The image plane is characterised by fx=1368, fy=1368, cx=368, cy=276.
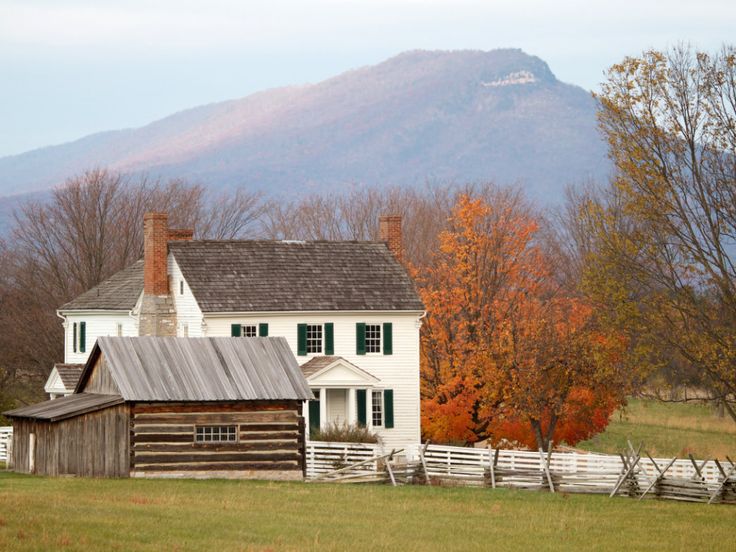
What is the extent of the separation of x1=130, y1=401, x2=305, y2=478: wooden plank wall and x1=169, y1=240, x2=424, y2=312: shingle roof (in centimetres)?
997

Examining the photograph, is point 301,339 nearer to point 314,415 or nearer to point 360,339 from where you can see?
point 360,339

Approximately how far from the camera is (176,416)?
3925 centimetres

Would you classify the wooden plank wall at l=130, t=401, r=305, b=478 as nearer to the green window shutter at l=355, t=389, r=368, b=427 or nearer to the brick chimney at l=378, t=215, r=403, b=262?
the green window shutter at l=355, t=389, r=368, b=427

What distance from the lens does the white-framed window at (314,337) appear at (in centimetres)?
5100

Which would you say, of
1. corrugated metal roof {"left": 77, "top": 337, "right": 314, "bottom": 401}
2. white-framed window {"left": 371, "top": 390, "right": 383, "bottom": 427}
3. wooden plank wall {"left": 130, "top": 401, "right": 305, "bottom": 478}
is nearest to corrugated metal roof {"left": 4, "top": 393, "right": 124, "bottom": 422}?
corrugated metal roof {"left": 77, "top": 337, "right": 314, "bottom": 401}

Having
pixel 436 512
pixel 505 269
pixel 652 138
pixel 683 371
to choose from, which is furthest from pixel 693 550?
pixel 505 269

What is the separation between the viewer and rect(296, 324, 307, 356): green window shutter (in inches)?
1987

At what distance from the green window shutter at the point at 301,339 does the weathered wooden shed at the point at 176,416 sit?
27.3ft

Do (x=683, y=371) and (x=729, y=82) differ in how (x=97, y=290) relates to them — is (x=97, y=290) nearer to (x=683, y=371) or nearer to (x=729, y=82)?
(x=683, y=371)

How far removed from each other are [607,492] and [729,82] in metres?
11.5

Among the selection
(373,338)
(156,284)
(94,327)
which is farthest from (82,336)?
(373,338)

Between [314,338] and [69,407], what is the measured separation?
13.3m

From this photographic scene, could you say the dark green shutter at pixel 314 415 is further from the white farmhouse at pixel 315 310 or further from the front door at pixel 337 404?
the front door at pixel 337 404

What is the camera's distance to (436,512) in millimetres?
31297
